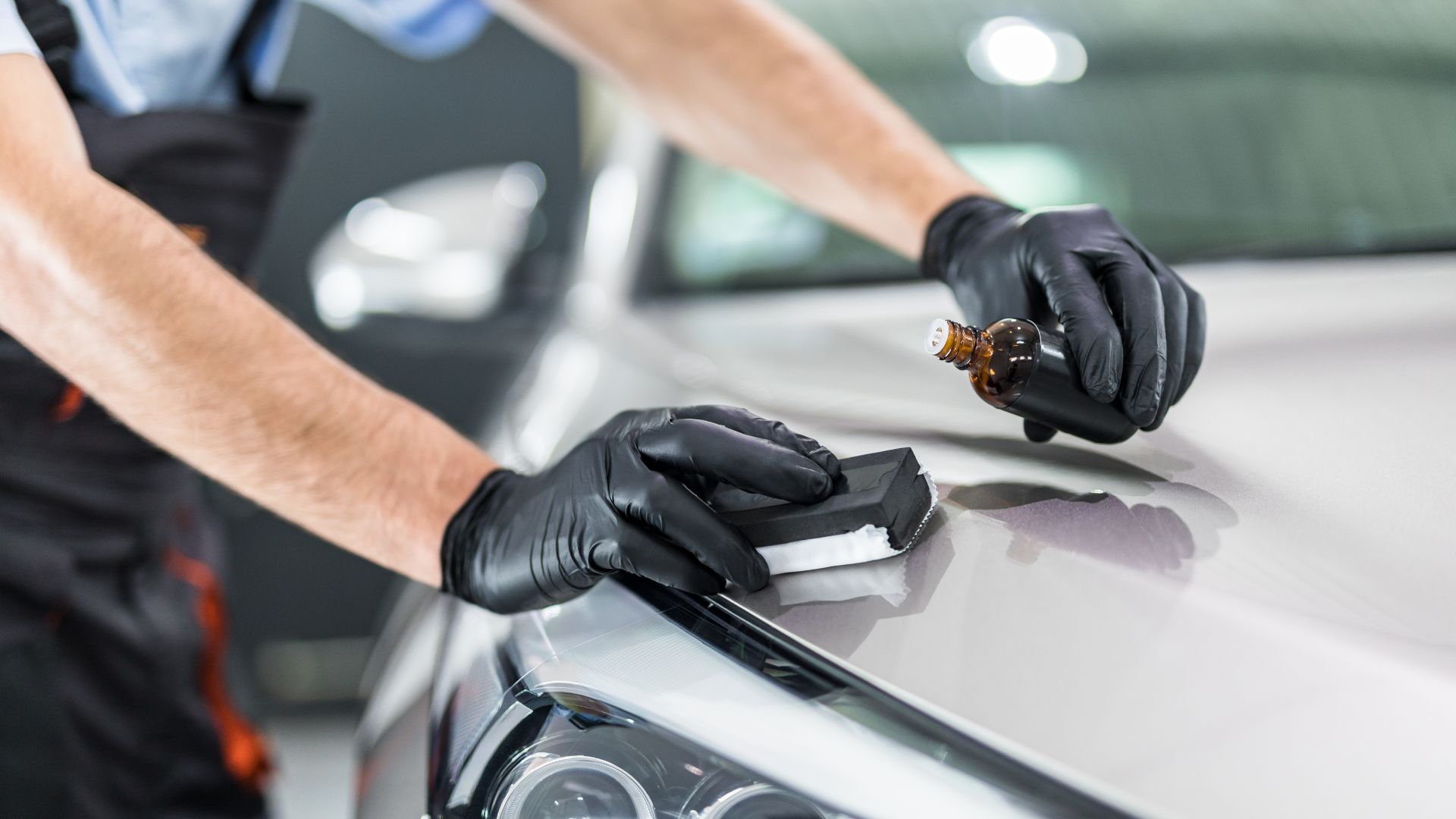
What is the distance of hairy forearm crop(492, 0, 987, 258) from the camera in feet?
4.01

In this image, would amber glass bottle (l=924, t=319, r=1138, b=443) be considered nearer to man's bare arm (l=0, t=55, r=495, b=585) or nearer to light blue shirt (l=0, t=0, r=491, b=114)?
man's bare arm (l=0, t=55, r=495, b=585)

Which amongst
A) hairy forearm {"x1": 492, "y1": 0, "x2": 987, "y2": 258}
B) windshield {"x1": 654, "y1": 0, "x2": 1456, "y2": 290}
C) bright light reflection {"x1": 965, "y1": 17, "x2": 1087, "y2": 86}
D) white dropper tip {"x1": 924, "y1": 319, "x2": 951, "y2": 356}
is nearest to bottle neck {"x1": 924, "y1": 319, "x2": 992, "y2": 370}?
white dropper tip {"x1": 924, "y1": 319, "x2": 951, "y2": 356}

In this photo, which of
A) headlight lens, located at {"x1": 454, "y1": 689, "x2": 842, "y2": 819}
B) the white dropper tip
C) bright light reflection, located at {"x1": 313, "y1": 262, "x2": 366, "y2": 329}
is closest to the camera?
headlight lens, located at {"x1": 454, "y1": 689, "x2": 842, "y2": 819}

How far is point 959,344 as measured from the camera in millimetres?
729

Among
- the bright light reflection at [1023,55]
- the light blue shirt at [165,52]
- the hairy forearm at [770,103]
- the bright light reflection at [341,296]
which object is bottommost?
the bright light reflection at [341,296]

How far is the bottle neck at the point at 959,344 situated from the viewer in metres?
0.72

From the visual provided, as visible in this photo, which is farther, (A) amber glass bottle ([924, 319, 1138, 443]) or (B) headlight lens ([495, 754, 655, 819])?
(A) amber glass bottle ([924, 319, 1138, 443])

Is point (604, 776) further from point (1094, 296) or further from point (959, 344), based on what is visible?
point (1094, 296)

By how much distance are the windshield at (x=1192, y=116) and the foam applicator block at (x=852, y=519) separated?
0.71 meters

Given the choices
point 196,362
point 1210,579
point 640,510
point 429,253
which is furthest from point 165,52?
point 1210,579

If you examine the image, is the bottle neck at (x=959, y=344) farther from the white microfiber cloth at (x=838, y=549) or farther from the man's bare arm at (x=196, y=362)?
the man's bare arm at (x=196, y=362)

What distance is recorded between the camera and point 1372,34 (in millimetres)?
1241

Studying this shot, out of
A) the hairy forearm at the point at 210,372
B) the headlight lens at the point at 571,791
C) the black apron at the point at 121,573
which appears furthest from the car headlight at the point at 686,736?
the black apron at the point at 121,573

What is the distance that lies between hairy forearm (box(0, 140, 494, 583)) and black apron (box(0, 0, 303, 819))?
0.31m
